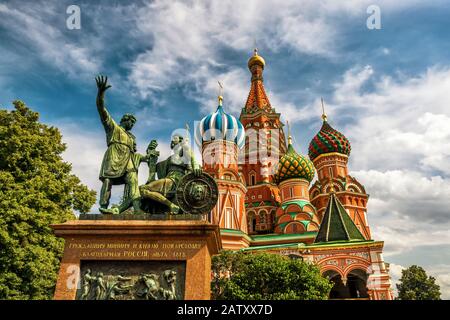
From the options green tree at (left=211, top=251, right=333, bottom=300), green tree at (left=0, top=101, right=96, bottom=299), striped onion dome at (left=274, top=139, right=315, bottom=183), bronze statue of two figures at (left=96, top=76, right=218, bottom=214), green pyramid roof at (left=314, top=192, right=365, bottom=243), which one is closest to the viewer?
bronze statue of two figures at (left=96, top=76, right=218, bottom=214)

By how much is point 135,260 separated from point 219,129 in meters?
34.4

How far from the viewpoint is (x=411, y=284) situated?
4888 centimetres

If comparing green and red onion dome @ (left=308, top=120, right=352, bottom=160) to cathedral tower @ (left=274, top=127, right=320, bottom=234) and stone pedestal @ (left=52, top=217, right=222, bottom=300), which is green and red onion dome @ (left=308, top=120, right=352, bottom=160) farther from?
stone pedestal @ (left=52, top=217, right=222, bottom=300)

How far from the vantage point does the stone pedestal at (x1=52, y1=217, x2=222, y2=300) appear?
6781mm

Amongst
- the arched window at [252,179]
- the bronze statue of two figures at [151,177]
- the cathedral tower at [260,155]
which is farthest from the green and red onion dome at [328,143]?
the bronze statue of two figures at [151,177]

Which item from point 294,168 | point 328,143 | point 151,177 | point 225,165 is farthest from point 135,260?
point 328,143

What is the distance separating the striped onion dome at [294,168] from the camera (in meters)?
38.9

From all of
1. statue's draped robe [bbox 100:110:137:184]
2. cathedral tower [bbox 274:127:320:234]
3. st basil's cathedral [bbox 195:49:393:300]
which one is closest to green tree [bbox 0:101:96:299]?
statue's draped robe [bbox 100:110:137:184]

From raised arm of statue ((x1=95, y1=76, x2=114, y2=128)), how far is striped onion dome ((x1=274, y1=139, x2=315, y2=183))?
32.0 meters

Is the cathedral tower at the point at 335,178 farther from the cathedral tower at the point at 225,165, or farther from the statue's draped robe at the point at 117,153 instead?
the statue's draped robe at the point at 117,153

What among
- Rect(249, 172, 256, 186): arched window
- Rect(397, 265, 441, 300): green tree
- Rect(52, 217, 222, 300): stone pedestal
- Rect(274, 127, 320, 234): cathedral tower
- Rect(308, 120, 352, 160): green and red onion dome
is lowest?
Rect(52, 217, 222, 300): stone pedestal

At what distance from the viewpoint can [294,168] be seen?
39000 mm

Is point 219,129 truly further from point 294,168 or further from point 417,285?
point 417,285

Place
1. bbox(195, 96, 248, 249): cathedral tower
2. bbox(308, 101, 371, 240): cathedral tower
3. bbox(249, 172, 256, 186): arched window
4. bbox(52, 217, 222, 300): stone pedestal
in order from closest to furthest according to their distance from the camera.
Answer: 1. bbox(52, 217, 222, 300): stone pedestal
2. bbox(195, 96, 248, 249): cathedral tower
3. bbox(308, 101, 371, 240): cathedral tower
4. bbox(249, 172, 256, 186): arched window
